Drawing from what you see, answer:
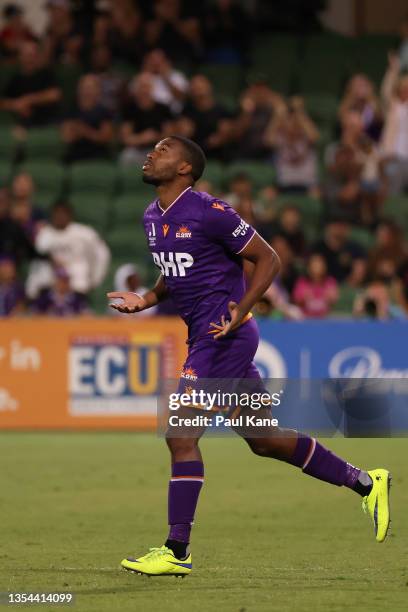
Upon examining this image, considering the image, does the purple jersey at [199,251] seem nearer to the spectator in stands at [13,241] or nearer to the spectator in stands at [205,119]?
the spectator in stands at [13,241]

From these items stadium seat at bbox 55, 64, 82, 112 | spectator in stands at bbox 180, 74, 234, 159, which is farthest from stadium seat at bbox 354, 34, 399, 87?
stadium seat at bbox 55, 64, 82, 112

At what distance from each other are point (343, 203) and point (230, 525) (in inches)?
396

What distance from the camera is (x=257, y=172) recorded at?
779 inches

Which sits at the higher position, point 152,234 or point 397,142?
point 152,234

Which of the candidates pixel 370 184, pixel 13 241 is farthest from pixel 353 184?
pixel 13 241

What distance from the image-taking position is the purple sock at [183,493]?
756 cm

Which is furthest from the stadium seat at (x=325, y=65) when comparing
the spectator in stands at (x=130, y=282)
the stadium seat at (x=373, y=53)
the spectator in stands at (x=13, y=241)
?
the spectator in stands at (x=13, y=241)

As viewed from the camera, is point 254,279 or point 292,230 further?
point 292,230

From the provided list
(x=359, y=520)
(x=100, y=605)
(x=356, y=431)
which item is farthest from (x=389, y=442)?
(x=100, y=605)

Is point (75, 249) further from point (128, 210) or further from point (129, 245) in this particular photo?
point (128, 210)

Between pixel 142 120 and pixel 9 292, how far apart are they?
401 centimetres

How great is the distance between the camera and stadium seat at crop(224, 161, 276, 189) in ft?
64.7

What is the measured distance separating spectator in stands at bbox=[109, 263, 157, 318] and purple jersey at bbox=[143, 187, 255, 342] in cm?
813

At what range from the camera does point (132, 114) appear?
19.7 meters
